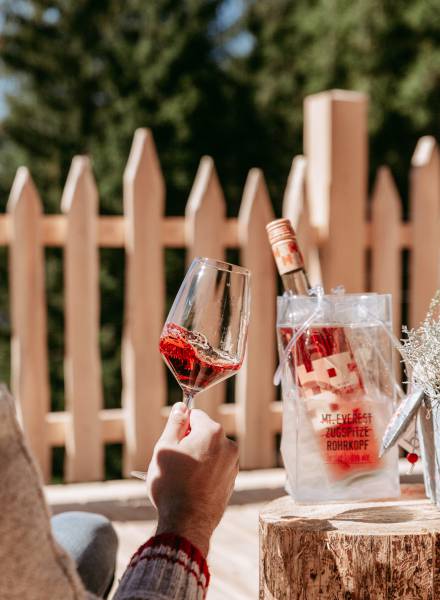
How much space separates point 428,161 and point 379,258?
53cm

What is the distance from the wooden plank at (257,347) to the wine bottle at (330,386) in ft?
6.37

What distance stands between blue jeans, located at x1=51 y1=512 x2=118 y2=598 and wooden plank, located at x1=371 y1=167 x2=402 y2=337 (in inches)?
88.2

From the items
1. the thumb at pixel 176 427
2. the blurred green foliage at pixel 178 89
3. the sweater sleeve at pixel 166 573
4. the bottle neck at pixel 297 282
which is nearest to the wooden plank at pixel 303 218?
the bottle neck at pixel 297 282

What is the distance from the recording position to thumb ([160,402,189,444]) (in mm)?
937

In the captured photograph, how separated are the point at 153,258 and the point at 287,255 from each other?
6.23ft

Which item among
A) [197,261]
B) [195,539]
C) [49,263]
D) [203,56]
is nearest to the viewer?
[195,539]

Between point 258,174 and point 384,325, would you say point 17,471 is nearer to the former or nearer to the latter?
point 384,325

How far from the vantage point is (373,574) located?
114 centimetres

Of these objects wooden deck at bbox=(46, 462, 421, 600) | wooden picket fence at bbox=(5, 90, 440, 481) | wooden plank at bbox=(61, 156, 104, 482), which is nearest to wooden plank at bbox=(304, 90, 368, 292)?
wooden picket fence at bbox=(5, 90, 440, 481)

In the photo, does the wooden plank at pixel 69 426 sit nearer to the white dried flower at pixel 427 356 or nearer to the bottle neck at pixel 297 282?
the bottle neck at pixel 297 282

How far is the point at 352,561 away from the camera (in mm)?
1144

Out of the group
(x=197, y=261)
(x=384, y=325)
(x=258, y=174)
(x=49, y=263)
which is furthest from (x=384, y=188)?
(x=49, y=263)

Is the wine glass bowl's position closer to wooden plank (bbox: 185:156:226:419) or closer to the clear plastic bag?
the clear plastic bag

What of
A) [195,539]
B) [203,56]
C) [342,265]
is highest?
[203,56]
